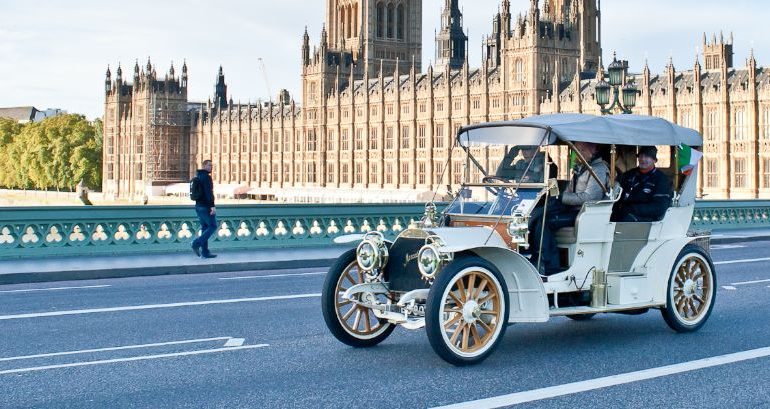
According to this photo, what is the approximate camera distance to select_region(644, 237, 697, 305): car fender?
960 cm

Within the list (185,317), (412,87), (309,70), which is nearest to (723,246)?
(185,317)

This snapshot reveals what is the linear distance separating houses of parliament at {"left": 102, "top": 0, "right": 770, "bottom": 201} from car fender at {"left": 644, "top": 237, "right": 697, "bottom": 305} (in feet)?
107

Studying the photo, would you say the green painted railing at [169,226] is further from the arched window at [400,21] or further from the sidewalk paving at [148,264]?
the arched window at [400,21]

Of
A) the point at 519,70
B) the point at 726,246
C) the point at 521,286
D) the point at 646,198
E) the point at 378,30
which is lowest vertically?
the point at 726,246

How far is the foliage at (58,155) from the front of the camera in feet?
416

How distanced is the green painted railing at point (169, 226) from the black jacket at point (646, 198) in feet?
30.7

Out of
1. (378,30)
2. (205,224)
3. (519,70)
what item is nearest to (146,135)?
(378,30)

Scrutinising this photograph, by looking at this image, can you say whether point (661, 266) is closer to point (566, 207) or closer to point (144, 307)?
point (566, 207)

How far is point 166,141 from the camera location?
121m

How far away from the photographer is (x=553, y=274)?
8.91 meters

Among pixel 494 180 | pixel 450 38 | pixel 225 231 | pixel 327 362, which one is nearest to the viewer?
pixel 327 362

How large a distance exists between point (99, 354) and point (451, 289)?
3044 mm

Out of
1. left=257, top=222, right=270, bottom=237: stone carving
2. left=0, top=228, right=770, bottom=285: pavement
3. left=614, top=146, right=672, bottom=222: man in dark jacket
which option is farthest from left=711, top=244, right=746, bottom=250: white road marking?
left=614, top=146, right=672, bottom=222: man in dark jacket

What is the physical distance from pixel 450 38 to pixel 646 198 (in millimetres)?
111123
